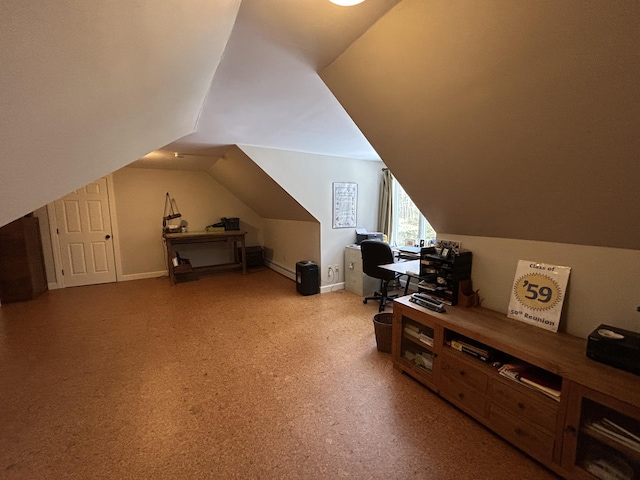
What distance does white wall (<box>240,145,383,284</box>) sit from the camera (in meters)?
3.81

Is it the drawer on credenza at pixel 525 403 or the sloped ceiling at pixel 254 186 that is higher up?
the sloped ceiling at pixel 254 186

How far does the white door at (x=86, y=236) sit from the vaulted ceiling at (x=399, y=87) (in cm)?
372

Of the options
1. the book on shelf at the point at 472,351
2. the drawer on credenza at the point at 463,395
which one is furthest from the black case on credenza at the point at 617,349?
the drawer on credenza at the point at 463,395

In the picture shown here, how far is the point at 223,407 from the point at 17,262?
4.40 m

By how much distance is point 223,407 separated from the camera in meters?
1.92

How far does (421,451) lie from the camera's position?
1.56 m

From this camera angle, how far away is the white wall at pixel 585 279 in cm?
146

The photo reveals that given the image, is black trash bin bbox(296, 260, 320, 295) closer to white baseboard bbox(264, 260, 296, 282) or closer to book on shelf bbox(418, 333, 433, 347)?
white baseboard bbox(264, 260, 296, 282)

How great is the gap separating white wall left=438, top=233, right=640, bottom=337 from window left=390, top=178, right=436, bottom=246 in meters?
2.31

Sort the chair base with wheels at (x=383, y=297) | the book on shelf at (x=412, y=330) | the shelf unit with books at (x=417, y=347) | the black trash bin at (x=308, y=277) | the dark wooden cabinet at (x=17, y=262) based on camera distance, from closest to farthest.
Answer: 1. the shelf unit with books at (x=417, y=347)
2. the book on shelf at (x=412, y=330)
3. the chair base with wheels at (x=383, y=297)
4. the dark wooden cabinet at (x=17, y=262)
5. the black trash bin at (x=308, y=277)

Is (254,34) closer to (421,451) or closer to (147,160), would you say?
(421,451)

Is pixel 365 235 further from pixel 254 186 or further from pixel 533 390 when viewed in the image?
pixel 533 390

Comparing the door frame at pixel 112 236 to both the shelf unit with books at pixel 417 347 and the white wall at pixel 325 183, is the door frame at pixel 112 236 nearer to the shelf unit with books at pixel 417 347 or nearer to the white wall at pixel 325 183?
the white wall at pixel 325 183

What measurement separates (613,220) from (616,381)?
0.81 meters
